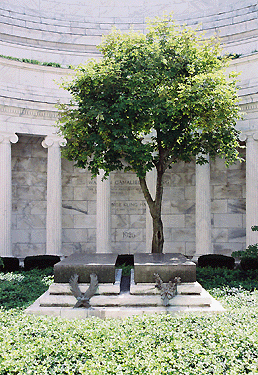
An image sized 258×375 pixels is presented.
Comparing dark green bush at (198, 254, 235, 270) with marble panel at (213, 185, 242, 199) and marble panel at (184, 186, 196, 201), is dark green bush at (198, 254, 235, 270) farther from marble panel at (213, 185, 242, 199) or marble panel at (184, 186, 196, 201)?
marble panel at (184, 186, 196, 201)

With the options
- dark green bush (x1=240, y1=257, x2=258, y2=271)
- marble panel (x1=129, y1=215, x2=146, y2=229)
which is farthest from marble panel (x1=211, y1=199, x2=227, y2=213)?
dark green bush (x1=240, y1=257, x2=258, y2=271)

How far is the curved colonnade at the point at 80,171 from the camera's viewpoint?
35.7 meters

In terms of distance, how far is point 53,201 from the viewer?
35.9m

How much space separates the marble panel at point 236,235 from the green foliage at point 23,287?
62.3 feet

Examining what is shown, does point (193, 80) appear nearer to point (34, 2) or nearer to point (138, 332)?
point (138, 332)

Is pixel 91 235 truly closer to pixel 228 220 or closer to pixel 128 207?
pixel 128 207

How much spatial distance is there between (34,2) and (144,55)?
1017 inches

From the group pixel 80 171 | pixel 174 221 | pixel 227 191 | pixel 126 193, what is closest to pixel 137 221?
pixel 126 193

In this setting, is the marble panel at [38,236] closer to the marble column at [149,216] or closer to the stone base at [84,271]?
the marble column at [149,216]

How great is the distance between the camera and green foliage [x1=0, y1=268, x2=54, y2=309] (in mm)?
19906

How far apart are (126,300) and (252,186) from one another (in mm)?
19986

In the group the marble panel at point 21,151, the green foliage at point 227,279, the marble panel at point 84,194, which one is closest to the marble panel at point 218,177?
the marble panel at point 84,194

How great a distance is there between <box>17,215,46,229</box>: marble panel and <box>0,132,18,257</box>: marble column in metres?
6.40

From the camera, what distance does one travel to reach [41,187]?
41.2 meters
